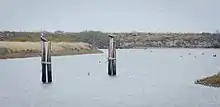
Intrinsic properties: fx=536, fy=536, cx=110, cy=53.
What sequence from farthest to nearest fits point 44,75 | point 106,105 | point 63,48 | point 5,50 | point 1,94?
1. point 63,48
2. point 5,50
3. point 44,75
4. point 1,94
5. point 106,105

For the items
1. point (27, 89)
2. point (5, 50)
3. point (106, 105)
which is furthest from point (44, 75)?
point (5, 50)

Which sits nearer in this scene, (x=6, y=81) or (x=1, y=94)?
(x=1, y=94)

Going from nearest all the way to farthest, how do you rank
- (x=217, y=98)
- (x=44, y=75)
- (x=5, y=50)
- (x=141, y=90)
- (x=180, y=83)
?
(x=217, y=98) < (x=141, y=90) < (x=44, y=75) < (x=180, y=83) < (x=5, y=50)

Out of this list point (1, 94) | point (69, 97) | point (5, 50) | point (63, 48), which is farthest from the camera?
point (63, 48)

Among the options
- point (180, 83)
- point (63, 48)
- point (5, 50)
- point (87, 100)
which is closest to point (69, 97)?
point (87, 100)

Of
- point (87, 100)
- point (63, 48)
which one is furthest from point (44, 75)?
point (63, 48)

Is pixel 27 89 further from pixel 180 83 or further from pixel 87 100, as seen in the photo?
pixel 180 83

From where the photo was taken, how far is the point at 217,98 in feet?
152

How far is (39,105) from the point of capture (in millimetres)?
43781

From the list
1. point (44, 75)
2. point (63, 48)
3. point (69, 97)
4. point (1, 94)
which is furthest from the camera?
point (63, 48)

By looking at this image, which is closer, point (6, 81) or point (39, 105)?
point (39, 105)

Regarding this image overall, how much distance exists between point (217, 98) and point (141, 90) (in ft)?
38.9

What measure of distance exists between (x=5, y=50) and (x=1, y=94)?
71.1 metres

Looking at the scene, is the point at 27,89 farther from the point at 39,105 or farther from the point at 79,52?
the point at 79,52
